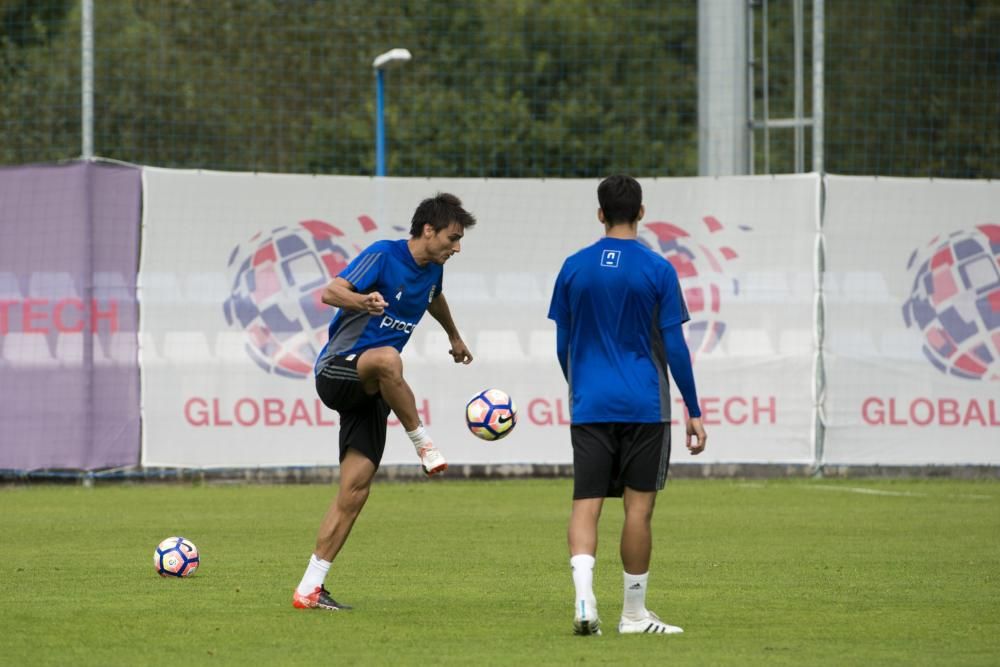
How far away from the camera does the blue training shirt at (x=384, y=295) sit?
8.55 meters

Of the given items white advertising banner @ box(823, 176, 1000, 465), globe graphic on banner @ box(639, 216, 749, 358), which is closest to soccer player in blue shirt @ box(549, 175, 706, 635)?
globe graphic on banner @ box(639, 216, 749, 358)

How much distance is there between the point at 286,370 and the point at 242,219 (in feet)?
5.21

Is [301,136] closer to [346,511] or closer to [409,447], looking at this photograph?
[409,447]

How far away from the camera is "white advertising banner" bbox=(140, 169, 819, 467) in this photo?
54.3ft

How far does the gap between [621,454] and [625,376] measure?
364 mm

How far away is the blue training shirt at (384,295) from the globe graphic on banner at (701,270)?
859cm

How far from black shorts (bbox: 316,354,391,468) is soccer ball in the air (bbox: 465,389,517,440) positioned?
48cm

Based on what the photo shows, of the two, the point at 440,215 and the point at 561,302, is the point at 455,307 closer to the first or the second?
the point at 440,215

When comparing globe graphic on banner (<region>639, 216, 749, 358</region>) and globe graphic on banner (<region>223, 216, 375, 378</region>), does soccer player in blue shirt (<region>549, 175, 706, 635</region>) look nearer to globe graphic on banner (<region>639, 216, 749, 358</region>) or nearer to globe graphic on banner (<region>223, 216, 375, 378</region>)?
globe graphic on banner (<region>223, 216, 375, 378</region>)

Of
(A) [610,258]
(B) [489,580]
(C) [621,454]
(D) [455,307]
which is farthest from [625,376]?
(D) [455,307]

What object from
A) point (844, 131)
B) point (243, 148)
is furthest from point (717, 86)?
point (243, 148)

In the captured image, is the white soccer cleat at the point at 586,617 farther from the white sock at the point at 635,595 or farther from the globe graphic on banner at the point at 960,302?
the globe graphic on banner at the point at 960,302

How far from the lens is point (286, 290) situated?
16.8m

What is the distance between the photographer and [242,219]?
16.9 m
